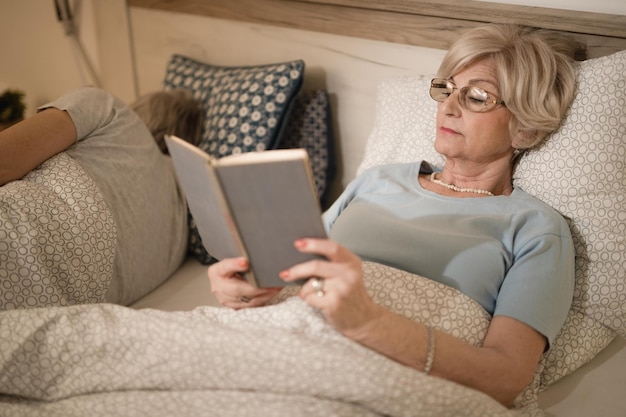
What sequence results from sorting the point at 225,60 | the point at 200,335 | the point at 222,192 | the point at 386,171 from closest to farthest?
the point at 222,192 → the point at 200,335 → the point at 386,171 → the point at 225,60

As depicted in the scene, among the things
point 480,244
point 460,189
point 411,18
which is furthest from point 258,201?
point 411,18

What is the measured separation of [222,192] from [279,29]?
4.14 feet

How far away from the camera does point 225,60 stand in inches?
89.9

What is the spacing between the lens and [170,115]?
2.06 m

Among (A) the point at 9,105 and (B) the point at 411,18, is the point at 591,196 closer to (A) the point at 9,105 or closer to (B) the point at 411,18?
(B) the point at 411,18

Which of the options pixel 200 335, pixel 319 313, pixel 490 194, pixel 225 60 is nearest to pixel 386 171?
pixel 490 194

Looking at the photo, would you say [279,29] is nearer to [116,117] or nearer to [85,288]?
[116,117]

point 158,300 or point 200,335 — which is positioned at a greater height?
point 200,335

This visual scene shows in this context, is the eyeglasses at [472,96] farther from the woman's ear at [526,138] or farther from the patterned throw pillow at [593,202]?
the patterned throw pillow at [593,202]

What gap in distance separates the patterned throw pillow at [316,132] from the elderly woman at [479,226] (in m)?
0.38

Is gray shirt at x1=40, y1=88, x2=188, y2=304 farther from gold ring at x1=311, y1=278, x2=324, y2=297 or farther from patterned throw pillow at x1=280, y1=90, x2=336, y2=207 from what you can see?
gold ring at x1=311, y1=278, x2=324, y2=297

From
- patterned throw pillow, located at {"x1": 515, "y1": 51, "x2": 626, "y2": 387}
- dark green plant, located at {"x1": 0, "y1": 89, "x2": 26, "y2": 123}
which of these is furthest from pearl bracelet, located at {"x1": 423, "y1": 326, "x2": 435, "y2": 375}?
dark green plant, located at {"x1": 0, "y1": 89, "x2": 26, "y2": 123}

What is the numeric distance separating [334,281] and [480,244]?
0.44 m

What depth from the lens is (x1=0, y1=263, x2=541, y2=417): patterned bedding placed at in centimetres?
103
